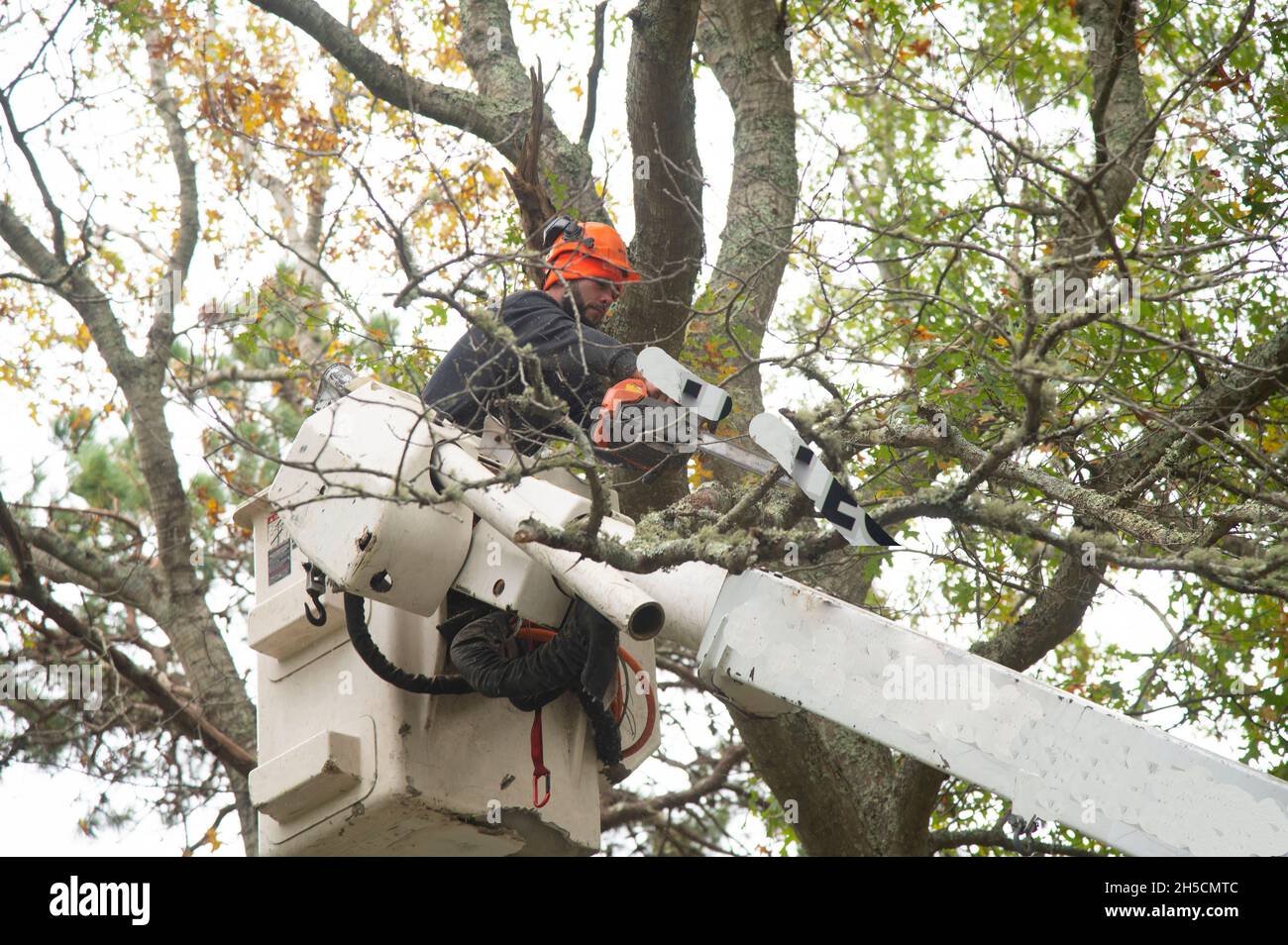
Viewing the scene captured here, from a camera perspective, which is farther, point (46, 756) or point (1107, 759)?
point (46, 756)

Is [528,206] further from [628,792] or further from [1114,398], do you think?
[628,792]

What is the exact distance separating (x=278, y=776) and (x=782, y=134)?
445 cm

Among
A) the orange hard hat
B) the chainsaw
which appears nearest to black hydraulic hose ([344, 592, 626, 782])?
the chainsaw

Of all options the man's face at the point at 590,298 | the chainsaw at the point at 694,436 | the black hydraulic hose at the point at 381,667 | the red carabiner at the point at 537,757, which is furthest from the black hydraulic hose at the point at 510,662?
the man's face at the point at 590,298

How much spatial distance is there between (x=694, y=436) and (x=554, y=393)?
2.83 feet

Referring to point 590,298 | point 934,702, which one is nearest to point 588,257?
point 590,298

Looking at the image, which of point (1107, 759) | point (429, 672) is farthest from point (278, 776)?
point (1107, 759)

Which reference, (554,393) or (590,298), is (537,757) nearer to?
(554,393)

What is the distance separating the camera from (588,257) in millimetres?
5492

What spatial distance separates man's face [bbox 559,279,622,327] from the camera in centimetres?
548

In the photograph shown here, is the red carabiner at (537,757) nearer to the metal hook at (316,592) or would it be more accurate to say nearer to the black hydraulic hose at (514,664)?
the black hydraulic hose at (514,664)

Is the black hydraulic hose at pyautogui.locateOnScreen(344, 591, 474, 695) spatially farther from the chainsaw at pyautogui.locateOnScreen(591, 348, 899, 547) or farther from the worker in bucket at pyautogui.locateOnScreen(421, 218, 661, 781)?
the chainsaw at pyautogui.locateOnScreen(591, 348, 899, 547)

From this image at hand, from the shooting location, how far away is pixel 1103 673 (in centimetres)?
780

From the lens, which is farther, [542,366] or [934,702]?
[542,366]
